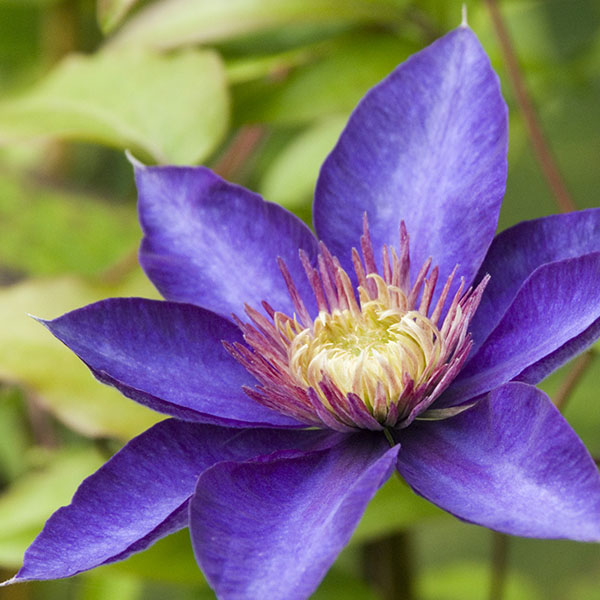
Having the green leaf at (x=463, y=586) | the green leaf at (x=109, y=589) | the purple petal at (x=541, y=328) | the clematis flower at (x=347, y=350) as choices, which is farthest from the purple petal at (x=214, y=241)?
the green leaf at (x=463, y=586)

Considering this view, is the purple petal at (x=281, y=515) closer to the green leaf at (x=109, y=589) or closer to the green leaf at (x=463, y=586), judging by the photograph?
the green leaf at (x=109, y=589)

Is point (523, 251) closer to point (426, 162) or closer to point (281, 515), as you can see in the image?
point (426, 162)

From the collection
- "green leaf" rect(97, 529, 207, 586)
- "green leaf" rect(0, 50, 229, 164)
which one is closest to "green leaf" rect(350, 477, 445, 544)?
"green leaf" rect(97, 529, 207, 586)

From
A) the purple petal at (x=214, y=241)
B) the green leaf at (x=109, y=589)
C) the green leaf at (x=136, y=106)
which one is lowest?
the green leaf at (x=109, y=589)

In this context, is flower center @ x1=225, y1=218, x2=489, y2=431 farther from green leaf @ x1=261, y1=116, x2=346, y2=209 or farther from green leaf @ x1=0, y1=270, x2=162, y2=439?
green leaf @ x1=261, y1=116, x2=346, y2=209

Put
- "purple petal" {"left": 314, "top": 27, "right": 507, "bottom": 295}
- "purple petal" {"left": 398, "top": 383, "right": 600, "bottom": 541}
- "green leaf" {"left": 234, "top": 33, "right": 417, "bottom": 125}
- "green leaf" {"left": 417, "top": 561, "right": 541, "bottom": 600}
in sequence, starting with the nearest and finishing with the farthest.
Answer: "purple petal" {"left": 398, "top": 383, "right": 600, "bottom": 541} → "purple petal" {"left": 314, "top": 27, "right": 507, "bottom": 295} → "green leaf" {"left": 234, "top": 33, "right": 417, "bottom": 125} → "green leaf" {"left": 417, "top": 561, "right": 541, "bottom": 600}

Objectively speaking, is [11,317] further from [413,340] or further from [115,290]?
[413,340]
